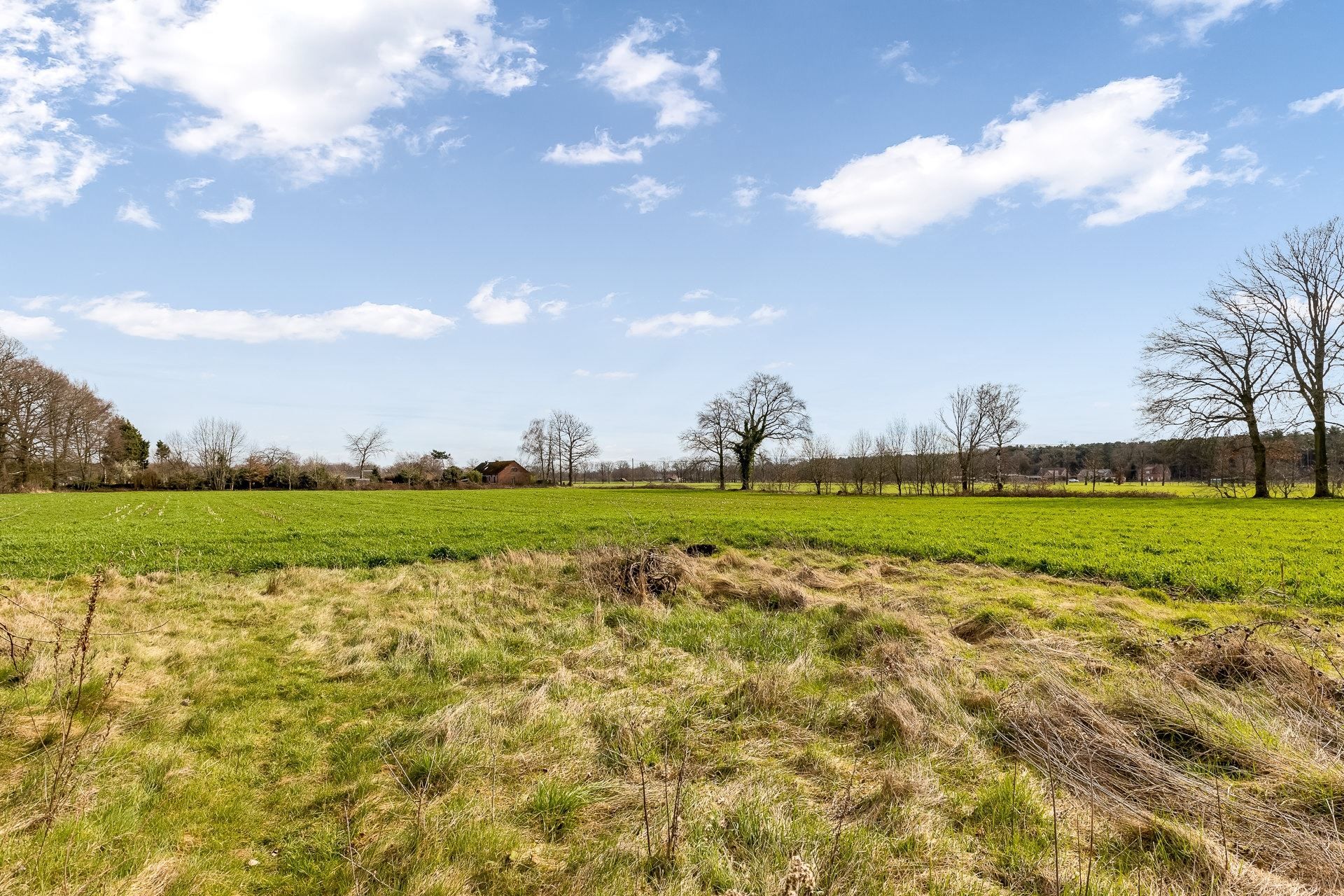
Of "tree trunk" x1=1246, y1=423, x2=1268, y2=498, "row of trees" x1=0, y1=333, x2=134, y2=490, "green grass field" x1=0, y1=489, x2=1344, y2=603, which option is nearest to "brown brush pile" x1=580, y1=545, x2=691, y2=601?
"green grass field" x1=0, y1=489, x2=1344, y2=603

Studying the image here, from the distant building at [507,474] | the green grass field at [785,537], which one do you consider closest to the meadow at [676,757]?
the green grass field at [785,537]

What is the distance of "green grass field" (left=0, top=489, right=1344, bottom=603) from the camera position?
37.8 ft

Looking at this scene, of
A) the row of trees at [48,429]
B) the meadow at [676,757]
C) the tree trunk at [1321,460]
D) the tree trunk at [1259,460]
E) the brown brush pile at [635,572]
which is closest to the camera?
the meadow at [676,757]

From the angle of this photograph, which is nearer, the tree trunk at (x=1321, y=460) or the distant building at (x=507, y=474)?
the tree trunk at (x=1321, y=460)

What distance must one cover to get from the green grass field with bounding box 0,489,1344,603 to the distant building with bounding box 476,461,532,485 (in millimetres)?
63224

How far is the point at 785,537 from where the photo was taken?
669 inches

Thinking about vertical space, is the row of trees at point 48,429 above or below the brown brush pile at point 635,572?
above

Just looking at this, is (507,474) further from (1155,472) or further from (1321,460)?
(1155,472)

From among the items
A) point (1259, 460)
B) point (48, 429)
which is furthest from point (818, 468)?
point (48, 429)

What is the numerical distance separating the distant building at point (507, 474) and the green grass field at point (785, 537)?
63224mm

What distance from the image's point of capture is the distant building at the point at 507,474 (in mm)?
93812

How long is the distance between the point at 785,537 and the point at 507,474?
8307 centimetres

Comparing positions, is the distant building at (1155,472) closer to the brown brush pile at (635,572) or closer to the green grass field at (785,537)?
the green grass field at (785,537)

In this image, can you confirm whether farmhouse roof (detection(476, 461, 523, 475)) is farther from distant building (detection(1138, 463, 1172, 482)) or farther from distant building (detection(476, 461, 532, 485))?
distant building (detection(1138, 463, 1172, 482))
